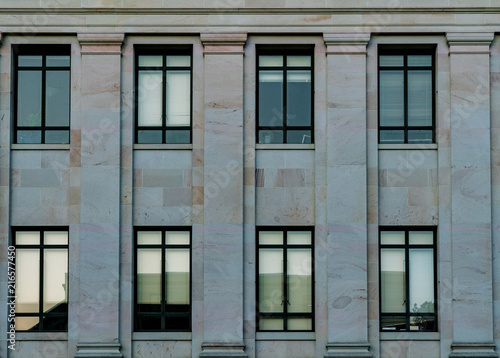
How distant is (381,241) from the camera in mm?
20594

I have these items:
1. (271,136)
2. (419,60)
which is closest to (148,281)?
(271,136)

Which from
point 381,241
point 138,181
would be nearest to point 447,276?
point 381,241

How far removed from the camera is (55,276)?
68.0 ft

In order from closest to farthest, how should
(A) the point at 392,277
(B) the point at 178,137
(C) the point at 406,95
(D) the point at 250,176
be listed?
(D) the point at 250,176 < (A) the point at 392,277 < (B) the point at 178,137 < (C) the point at 406,95

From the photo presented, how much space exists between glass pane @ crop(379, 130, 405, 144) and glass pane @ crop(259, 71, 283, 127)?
114 inches

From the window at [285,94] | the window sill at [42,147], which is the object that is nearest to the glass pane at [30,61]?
the window sill at [42,147]

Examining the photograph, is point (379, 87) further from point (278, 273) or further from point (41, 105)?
point (41, 105)

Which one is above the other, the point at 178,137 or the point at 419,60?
the point at 419,60

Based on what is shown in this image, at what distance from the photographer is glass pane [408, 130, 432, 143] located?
20938 mm

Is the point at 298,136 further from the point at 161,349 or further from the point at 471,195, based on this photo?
the point at 161,349

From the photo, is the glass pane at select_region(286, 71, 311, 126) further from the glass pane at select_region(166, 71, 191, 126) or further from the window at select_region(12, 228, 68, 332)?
the window at select_region(12, 228, 68, 332)

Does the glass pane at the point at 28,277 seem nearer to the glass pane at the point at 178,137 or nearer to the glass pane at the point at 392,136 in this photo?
the glass pane at the point at 178,137

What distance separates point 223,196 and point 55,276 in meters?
5.25

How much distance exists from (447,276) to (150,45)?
10420 mm
